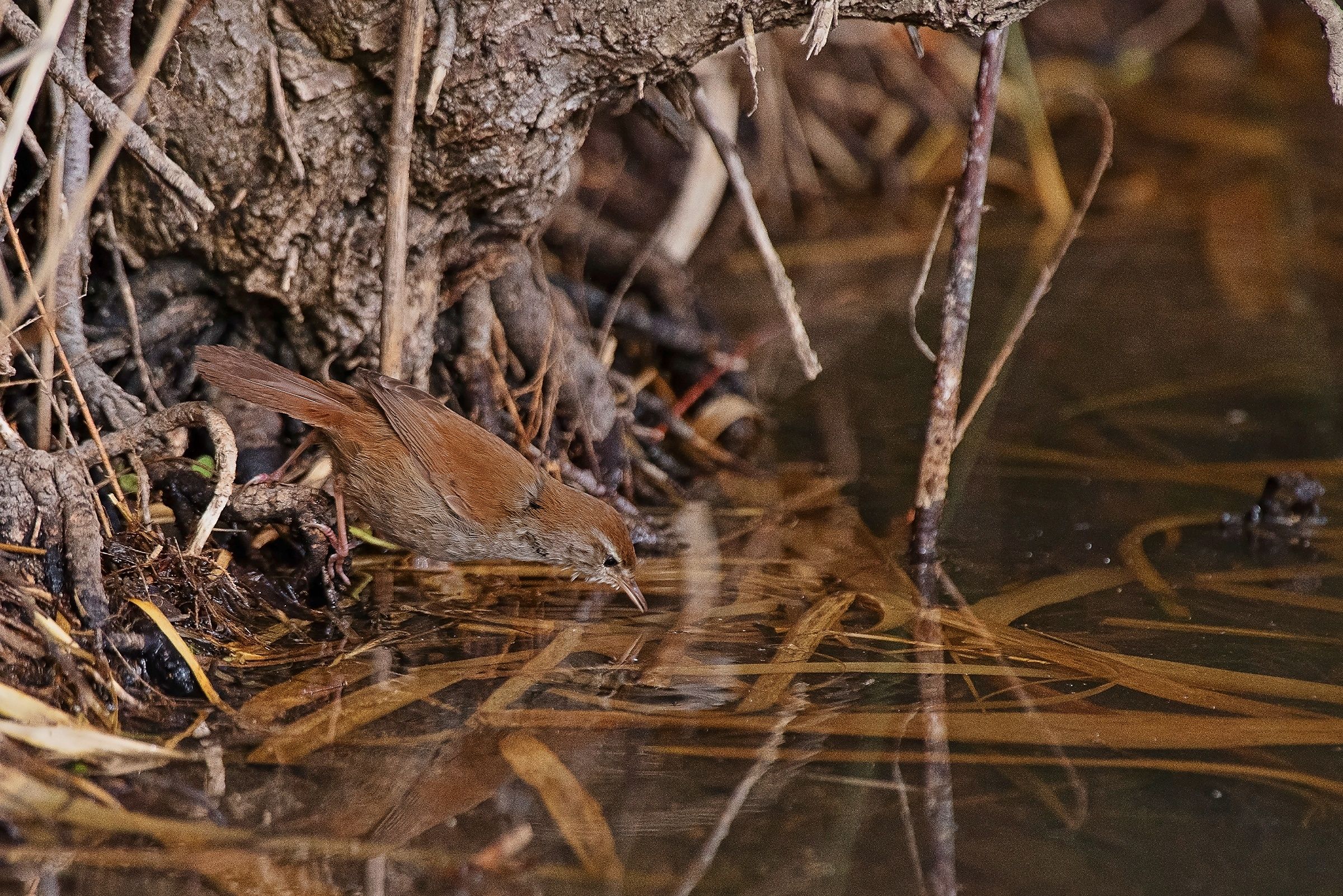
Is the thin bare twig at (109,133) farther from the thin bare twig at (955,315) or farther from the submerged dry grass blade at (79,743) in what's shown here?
the thin bare twig at (955,315)

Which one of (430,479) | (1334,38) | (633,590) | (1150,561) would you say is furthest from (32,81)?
(1150,561)

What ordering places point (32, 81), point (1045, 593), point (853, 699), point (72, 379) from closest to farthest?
1. point (32, 81)
2. point (853, 699)
3. point (72, 379)
4. point (1045, 593)

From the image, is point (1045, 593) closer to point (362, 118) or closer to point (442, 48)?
point (442, 48)

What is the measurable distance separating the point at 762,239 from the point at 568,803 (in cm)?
197

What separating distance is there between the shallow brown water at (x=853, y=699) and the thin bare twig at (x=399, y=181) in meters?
0.71

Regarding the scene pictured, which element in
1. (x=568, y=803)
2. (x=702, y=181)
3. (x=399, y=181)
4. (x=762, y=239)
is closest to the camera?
(x=568, y=803)

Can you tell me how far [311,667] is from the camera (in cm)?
319

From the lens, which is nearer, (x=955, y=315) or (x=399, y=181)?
(x=399, y=181)

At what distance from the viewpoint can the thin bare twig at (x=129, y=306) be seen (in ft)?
12.4

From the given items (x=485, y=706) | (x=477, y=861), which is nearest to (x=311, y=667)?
(x=485, y=706)

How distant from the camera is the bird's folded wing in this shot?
363 centimetres

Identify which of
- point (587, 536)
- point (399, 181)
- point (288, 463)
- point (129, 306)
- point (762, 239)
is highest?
point (399, 181)

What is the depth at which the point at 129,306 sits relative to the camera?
3768 mm

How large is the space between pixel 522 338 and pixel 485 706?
1811 millimetres
